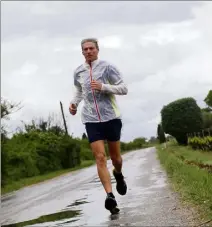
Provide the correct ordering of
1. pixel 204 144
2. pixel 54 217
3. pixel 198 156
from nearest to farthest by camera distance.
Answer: pixel 54 217 < pixel 198 156 < pixel 204 144

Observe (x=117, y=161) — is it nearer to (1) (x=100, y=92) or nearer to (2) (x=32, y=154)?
(1) (x=100, y=92)

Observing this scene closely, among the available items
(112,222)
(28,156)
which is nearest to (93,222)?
(112,222)

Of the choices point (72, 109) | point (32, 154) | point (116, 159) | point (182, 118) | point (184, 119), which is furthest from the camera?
point (184, 119)

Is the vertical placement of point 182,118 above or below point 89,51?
above

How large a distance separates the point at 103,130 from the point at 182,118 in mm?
46865

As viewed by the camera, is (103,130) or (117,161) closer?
(103,130)

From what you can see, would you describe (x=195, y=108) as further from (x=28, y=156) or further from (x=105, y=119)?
(x=105, y=119)

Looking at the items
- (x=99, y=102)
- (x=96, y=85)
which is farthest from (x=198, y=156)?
(x=96, y=85)

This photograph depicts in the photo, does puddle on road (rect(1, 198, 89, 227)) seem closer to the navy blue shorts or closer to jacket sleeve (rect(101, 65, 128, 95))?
the navy blue shorts

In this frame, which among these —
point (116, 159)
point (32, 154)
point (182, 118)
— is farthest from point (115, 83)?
point (182, 118)

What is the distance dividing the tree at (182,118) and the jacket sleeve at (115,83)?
41.9 meters

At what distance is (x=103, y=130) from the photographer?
6.24 meters

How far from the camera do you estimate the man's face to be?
6180 millimetres

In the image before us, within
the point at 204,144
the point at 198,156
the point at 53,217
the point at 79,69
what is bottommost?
the point at 53,217
